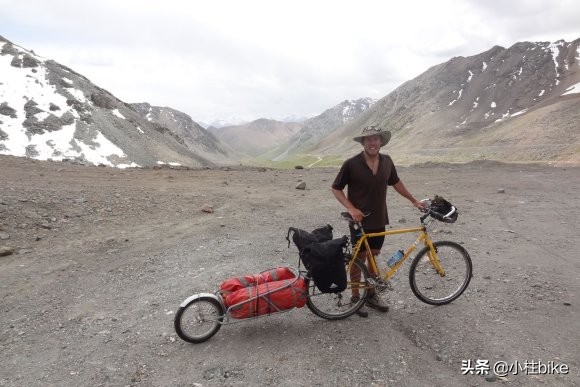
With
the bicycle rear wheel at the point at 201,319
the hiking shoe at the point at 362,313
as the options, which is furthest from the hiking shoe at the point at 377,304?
the bicycle rear wheel at the point at 201,319

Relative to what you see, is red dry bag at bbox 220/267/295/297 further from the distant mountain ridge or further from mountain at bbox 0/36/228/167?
mountain at bbox 0/36/228/167

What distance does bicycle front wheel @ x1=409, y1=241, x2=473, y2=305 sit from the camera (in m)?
6.53

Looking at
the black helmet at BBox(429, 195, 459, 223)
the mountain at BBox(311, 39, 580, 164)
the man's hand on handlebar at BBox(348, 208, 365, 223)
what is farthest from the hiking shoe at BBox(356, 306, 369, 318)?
the mountain at BBox(311, 39, 580, 164)

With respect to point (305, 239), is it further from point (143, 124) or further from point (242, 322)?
point (143, 124)

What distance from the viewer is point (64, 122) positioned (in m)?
45.1

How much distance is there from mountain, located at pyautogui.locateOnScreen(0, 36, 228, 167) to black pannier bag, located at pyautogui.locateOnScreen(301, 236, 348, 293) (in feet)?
123

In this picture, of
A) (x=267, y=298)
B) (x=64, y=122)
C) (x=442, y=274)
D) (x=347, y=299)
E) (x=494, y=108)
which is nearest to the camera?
(x=267, y=298)

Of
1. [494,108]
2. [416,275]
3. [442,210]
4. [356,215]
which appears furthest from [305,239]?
[494,108]

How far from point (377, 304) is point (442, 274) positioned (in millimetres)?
1204

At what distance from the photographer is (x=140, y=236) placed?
11.3m

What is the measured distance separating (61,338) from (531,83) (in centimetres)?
11687

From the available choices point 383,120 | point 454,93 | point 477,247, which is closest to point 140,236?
point 477,247

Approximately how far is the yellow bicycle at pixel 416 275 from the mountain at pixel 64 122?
37.2 meters

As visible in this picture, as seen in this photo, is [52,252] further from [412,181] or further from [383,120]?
[383,120]
